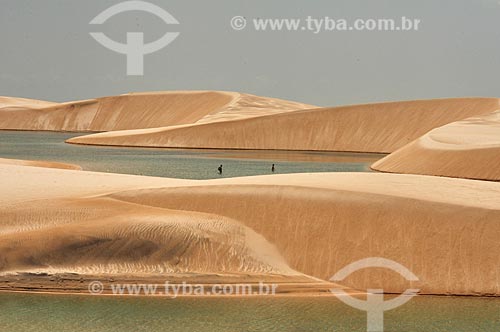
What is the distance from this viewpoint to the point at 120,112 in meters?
178

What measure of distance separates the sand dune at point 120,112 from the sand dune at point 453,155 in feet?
290

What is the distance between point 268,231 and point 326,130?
86.2m

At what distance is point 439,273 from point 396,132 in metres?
86.4

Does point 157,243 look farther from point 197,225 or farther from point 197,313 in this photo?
point 197,313

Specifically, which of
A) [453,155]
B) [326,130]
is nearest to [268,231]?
[453,155]

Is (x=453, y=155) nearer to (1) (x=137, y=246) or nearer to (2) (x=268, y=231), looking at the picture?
(2) (x=268, y=231)

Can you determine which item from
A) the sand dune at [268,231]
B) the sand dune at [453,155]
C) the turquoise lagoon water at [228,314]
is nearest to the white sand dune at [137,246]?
the sand dune at [268,231]

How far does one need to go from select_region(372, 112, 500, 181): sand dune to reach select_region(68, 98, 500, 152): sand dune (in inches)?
1262

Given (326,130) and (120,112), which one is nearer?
(326,130)

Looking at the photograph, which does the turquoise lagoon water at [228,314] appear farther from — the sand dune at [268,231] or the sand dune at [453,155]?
the sand dune at [453,155]

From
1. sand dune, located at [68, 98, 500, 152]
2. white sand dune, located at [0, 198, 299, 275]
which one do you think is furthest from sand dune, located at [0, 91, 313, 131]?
white sand dune, located at [0, 198, 299, 275]

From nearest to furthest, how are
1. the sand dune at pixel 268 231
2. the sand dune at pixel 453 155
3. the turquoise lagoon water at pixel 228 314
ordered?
the turquoise lagoon water at pixel 228 314
the sand dune at pixel 268 231
the sand dune at pixel 453 155

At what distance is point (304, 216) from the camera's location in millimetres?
23234

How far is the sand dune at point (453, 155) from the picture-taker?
172 ft
